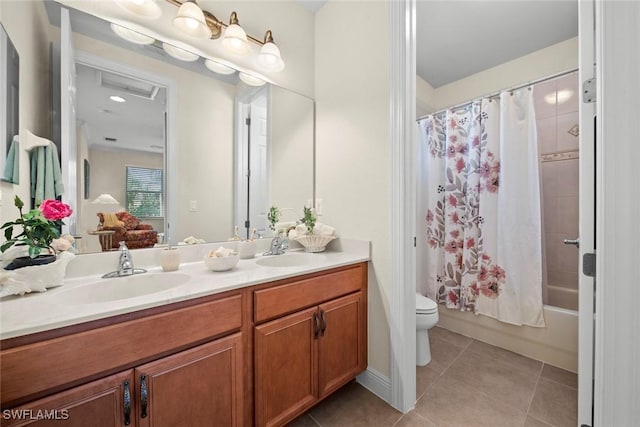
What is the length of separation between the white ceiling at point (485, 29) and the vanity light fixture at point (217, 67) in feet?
4.86

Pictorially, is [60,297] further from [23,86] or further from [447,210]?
[447,210]

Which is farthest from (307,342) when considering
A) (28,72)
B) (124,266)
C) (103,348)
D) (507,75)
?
(507,75)

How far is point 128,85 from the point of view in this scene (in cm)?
129

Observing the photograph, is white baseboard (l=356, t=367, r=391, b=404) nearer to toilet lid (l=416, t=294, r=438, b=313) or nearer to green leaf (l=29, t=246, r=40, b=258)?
toilet lid (l=416, t=294, r=438, b=313)

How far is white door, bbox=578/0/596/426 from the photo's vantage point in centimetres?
94

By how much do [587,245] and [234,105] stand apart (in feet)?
6.20

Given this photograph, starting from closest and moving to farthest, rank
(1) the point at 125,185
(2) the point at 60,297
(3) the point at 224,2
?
1. (2) the point at 60,297
2. (1) the point at 125,185
3. (3) the point at 224,2

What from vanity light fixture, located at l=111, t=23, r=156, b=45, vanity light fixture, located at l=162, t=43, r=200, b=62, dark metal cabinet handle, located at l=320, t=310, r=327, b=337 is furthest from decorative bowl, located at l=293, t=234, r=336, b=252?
vanity light fixture, located at l=111, t=23, r=156, b=45

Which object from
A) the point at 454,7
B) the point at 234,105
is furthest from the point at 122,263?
the point at 454,7

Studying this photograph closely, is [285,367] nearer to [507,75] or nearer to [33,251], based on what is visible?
[33,251]

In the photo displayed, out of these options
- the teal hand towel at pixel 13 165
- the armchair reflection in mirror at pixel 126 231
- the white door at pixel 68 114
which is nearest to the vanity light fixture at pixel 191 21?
the white door at pixel 68 114

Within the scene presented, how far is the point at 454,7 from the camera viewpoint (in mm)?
1906

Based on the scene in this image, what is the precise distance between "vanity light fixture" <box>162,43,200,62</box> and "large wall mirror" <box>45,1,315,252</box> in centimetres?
3
